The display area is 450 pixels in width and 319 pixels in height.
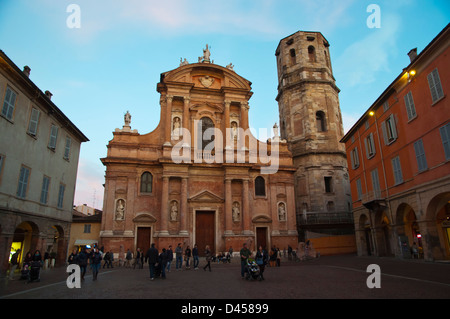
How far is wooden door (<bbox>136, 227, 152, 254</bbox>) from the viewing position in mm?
24812

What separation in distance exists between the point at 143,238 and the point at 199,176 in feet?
23.0

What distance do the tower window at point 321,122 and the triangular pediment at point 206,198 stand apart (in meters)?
14.7

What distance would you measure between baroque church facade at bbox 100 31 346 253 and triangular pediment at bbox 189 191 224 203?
0.29 ft

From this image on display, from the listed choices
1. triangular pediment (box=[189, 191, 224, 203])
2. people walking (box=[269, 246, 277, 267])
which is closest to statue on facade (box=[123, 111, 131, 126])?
triangular pediment (box=[189, 191, 224, 203])

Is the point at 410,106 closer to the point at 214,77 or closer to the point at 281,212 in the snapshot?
the point at 281,212

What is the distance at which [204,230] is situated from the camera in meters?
26.4

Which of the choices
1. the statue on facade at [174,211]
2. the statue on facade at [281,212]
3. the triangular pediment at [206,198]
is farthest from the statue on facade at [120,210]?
the statue on facade at [281,212]

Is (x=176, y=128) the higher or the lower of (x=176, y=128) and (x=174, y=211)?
the higher

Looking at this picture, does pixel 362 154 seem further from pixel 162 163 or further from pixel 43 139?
pixel 43 139

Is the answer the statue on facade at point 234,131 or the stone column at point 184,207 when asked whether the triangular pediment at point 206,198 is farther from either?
the statue on facade at point 234,131

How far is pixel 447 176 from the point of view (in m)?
14.2

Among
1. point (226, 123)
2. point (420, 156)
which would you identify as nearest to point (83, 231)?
point (226, 123)
